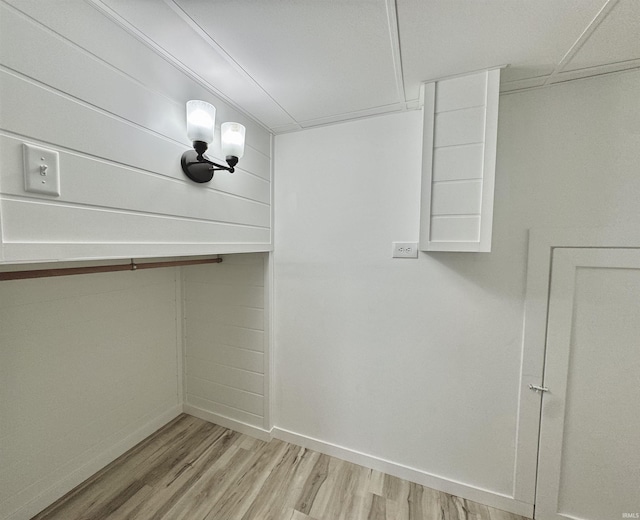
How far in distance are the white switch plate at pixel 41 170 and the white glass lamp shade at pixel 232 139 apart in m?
0.67

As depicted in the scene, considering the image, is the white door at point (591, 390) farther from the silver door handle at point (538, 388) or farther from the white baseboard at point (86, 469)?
the white baseboard at point (86, 469)

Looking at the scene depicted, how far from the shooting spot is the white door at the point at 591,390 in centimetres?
128

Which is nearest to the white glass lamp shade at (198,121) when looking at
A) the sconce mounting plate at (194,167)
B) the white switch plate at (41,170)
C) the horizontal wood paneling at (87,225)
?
the sconce mounting plate at (194,167)

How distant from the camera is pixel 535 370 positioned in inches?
56.0

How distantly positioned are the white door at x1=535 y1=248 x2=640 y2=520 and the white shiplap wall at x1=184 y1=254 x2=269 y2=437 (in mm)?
1852

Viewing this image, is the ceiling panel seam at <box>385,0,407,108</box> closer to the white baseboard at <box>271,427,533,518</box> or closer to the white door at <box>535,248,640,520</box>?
the white door at <box>535,248,640,520</box>

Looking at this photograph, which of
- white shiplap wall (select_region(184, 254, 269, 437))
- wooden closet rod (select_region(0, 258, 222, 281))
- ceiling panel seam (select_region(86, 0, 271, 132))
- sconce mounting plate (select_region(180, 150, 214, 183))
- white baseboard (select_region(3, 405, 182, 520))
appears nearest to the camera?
ceiling panel seam (select_region(86, 0, 271, 132))

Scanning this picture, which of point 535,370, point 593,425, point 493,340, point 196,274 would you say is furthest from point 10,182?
point 593,425

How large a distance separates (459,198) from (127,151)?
1.55 meters

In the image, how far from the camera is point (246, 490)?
5.44ft

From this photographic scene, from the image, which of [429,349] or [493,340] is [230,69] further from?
[493,340]

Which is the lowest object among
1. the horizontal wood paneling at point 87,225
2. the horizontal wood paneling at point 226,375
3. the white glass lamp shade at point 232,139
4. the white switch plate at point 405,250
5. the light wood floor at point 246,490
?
the light wood floor at point 246,490

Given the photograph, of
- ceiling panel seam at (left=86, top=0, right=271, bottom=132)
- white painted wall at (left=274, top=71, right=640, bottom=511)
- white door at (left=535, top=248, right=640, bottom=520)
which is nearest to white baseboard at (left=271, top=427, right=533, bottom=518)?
white painted wall at (left=274, top=71, right=640, bottom=511)

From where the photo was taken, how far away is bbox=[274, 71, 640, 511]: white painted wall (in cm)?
132
